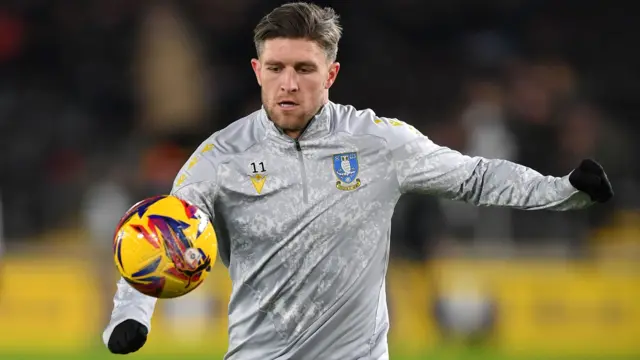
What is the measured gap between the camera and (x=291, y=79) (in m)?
4.86

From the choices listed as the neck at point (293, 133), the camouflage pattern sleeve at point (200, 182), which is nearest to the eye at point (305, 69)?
the neck at point (293, 133)

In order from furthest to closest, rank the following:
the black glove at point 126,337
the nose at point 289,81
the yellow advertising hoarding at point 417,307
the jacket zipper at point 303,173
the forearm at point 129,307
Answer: the yellow advertising hoarding at point 417,307 < the jacket zipper at point 303,173 < the nose at point 289,81 < the forearm at point 129,307 < the black glove at point 126,337

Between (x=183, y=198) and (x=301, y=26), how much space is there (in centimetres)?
82

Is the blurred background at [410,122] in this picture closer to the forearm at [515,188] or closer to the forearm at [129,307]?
the forearm at [515,188]

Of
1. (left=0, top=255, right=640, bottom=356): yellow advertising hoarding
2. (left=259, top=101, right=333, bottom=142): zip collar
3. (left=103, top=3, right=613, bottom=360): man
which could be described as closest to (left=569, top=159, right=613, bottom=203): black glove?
(left=103, top=3, right=613, bottom=360): man

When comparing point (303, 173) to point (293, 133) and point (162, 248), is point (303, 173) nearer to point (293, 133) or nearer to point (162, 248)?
point (293, 133)

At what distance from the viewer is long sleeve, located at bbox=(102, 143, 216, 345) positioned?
4.71m

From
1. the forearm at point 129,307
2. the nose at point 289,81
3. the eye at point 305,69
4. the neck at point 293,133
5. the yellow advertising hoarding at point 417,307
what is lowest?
the yellow advertising hoarding at point 417,307

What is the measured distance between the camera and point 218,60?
1567cm

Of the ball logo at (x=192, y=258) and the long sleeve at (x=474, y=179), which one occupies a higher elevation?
the long sleeve at (x=474, y=179)

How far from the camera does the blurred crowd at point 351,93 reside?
43.9 feet

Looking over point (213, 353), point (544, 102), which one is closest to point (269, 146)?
point (213, 353)

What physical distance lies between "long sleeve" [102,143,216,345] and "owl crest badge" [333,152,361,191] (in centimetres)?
50

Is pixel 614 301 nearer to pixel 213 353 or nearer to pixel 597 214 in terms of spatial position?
pixel 597 214
